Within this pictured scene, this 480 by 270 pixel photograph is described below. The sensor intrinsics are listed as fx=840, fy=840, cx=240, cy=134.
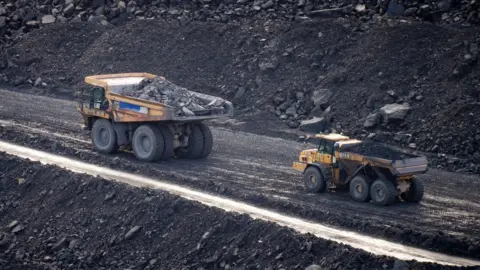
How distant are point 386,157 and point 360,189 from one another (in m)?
1.08

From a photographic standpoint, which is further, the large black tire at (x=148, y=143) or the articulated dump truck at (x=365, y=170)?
the large black tire at (x=148, y=143)

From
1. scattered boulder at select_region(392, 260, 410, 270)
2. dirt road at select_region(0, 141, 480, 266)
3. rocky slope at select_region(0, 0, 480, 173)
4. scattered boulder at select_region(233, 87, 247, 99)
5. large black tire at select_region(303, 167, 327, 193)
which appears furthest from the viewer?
scattered boulder at select_region(233, 87, 247, 99)

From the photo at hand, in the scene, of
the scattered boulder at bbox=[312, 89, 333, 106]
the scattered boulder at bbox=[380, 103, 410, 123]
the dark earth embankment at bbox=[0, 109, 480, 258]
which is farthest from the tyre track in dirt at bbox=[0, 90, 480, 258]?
the scattered boulder at bbox=[380, 103, 410, 123]

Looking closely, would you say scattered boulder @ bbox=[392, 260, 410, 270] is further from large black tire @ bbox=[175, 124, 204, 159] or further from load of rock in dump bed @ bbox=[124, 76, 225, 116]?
large black tire @ bbox=[175, 124, 204, 159]

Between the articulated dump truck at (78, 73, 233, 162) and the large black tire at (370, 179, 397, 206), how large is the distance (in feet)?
21.0

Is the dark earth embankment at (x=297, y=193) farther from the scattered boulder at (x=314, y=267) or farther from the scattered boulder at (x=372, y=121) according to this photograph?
the scattered boulder at (x=372, y=121)

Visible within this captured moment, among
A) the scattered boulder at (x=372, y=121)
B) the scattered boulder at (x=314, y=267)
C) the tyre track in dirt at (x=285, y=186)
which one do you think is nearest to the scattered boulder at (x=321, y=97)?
the scattered boulder at (x=372, y=121)

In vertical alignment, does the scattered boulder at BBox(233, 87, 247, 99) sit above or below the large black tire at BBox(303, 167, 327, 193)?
above

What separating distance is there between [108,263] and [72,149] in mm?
8206

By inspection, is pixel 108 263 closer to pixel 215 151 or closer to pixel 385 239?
pixel 385 239

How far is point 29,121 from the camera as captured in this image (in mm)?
31578

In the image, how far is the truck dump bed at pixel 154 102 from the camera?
82.1ft

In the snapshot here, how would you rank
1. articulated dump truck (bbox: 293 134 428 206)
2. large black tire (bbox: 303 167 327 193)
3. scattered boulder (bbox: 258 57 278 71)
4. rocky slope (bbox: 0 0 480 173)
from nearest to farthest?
articulated dump truck (bbox: 293 134 428 206) → large black tire (bbox: 303 167 327 193) → rocky slope (bbox: 0 0 480 173) → scattered boulder (bbox: 258 57 278 71)

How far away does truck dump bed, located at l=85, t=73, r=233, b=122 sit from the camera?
82.1ft
